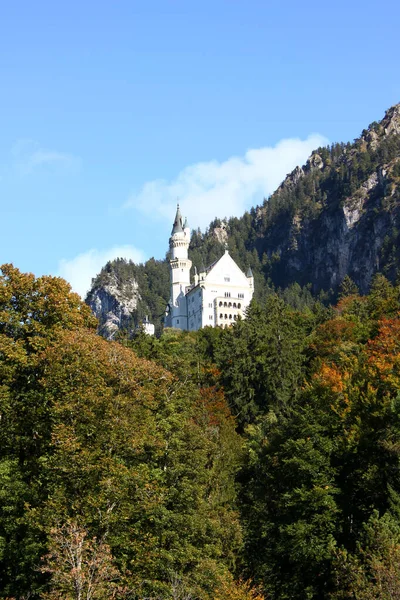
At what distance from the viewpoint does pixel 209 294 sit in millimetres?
113625

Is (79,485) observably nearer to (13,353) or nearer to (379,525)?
(13,353)

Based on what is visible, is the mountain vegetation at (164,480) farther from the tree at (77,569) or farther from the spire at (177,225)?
the spire at (177,225)

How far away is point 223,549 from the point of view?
1449 inches

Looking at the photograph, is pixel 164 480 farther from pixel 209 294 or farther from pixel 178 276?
pixel 178 276

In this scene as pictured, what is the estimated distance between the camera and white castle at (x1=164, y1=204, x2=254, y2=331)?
113 m

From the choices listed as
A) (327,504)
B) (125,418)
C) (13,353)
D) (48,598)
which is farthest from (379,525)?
(13,353)

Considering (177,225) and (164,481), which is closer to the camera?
(164,481)

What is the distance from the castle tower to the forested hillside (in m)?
74.5

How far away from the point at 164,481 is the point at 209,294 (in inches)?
3242

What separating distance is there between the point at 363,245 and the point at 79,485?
172264mm

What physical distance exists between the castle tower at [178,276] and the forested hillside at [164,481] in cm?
7450

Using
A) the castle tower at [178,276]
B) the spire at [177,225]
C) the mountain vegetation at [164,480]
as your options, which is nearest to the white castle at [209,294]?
the castle tower at [178,276]

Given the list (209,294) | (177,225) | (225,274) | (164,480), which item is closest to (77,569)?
(164,480)

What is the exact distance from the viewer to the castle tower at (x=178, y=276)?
12194cm
